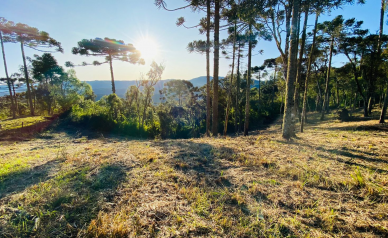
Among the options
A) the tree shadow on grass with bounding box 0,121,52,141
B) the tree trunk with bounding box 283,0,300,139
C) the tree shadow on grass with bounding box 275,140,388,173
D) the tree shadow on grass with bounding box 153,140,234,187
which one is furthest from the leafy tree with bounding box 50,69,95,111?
the tree shadow on grass with bounding box 275,140,388,173

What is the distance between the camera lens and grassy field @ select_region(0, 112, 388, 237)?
1762 millimetres

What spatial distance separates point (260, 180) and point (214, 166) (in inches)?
42.0

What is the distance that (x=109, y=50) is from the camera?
744 inches

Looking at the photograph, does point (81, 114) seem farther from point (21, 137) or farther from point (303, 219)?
point (303, 219)

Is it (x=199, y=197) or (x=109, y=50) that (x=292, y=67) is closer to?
(x=199, y=197)

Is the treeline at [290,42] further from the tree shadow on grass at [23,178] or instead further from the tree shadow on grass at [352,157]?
the tree shadow on grass at [23,178]

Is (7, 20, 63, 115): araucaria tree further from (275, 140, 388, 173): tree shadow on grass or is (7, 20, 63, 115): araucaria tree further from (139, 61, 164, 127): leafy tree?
(275, 140, 388, 173): tree shadow on grass

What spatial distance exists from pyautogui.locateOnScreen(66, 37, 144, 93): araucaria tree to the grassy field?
59.2ft

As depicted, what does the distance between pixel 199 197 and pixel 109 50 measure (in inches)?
852

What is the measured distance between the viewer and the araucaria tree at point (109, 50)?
1777 centimetres

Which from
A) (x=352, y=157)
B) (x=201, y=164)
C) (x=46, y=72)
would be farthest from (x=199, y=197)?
(x=46, y=72)

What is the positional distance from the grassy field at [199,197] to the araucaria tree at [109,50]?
59.2 feet

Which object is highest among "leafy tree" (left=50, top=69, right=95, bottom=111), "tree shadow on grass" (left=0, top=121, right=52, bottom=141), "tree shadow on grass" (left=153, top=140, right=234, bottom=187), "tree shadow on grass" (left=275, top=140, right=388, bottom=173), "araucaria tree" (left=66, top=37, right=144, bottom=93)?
"araucaria tree" (left=66, top=37, right=144, bottom=93)

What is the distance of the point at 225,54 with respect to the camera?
1302 cm
